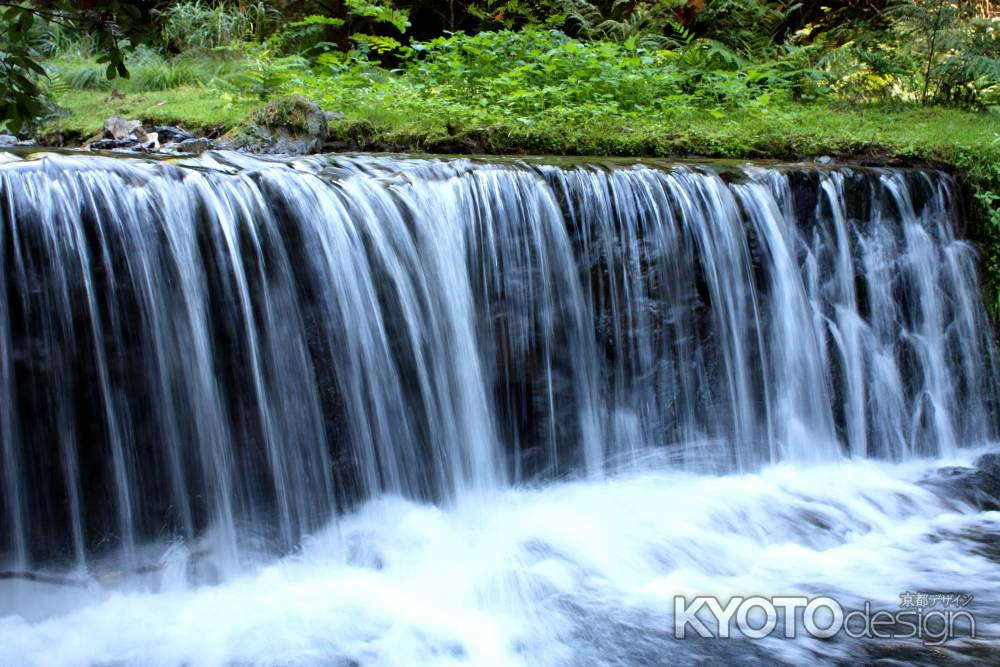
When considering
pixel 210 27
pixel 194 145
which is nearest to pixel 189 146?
pixel 194 145

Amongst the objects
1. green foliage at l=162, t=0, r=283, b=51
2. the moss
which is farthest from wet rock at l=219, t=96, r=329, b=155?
green foliage at l=162, t=0, r=283, b=51

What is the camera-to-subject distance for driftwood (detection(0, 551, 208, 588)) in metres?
3.45

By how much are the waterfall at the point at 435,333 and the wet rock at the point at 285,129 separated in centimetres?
152

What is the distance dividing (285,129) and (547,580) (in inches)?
162

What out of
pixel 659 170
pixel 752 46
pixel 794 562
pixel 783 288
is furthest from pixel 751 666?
pixel 752 46

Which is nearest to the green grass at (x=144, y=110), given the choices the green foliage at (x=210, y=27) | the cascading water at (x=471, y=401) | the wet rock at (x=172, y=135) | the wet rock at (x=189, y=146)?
the wet rock at (x=172, y=135)

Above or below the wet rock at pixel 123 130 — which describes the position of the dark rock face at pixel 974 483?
below

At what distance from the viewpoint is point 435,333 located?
4539 millimetres

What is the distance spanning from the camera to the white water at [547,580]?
336cm

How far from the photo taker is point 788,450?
5277mm

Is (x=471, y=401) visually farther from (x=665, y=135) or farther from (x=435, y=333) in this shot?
(x=665, y=135)

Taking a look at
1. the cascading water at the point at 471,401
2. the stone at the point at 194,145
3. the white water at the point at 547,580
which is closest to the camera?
the white water at the point at 547,580

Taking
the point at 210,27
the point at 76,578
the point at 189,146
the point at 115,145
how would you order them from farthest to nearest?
the point at 210,27
the point at 115,145
the point at 189,146
the point at 76,578

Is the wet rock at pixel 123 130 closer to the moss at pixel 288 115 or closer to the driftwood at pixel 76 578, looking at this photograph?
the moss at pixel 288 115
